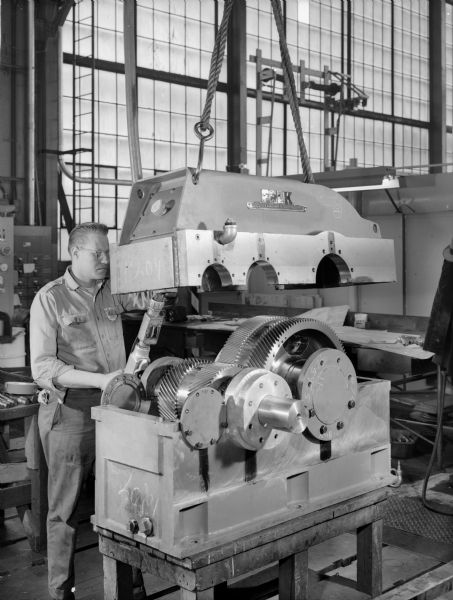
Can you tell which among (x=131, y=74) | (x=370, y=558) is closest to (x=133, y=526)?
(x=370, y=558)

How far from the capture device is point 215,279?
5.81ft

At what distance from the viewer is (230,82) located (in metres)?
7.67

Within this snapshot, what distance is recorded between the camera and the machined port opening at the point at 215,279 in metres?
1.73

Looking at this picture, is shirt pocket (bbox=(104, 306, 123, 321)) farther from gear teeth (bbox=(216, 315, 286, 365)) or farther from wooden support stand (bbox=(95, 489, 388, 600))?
wooden support stand (bbox=(95, 489, 388, 600))

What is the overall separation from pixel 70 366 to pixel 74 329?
0.13 metres

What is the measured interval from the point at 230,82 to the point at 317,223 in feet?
19.7

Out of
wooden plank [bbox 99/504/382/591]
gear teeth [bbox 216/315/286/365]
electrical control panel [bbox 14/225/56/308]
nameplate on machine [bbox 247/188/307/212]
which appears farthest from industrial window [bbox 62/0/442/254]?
wooden plank [bbox 99/504/382/591]

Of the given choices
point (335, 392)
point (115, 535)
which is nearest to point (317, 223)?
point (335, 392)

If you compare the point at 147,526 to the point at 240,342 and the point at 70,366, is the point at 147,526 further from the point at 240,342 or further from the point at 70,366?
the point at 70,366

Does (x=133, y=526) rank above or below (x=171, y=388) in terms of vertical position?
below

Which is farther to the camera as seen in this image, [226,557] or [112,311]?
[112,311]

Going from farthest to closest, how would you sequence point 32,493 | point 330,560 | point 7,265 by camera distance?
1. point 7,265
2. point 32,493
3. point 330,560

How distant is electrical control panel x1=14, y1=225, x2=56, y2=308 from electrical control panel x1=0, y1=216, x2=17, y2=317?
0.20m

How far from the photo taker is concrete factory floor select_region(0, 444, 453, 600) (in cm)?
215
